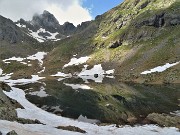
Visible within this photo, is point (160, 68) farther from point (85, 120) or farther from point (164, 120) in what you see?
point (164, 120)

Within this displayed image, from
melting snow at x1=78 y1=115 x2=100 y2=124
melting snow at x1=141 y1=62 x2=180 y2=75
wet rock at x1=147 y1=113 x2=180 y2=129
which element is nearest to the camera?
wet rock at x1=147 y1=113 x2=180 y2=129

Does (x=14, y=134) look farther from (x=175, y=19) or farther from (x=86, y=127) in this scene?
(x=175, y=19)

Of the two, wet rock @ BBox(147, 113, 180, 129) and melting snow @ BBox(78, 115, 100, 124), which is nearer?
wet rock @ BBox(147, 113, 180, 129)

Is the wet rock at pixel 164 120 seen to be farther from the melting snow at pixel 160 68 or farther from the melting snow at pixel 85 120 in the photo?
the melting snow at pixel 160 68

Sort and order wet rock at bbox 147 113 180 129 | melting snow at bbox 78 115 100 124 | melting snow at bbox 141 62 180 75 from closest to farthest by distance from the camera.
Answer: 1. wet rock at bbox 147 113 180 129
2. melting snow at bbox 78 115 100 124
3. melting snow at bbox 141 62 180 75

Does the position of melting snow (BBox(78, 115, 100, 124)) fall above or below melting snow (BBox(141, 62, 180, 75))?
below

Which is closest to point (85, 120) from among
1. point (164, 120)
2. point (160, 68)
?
point (164, 120)

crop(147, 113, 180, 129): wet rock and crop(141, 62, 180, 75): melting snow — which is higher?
crop(141, 62, 180, 75): melting snow

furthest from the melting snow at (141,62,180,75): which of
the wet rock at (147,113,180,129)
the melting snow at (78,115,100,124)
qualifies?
the melting snow at (78,115,100,124)

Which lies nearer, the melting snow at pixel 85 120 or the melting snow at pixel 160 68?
the melting snow at pixel 85 120

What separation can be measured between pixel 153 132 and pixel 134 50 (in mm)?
155312

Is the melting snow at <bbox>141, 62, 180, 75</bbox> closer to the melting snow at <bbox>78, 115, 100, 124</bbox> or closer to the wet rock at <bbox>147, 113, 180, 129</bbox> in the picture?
the wet rock at <bbox>147, 113, 180, 129</bbox>

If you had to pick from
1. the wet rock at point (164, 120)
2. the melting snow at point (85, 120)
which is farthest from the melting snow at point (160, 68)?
the melting snow at point (85, 120)

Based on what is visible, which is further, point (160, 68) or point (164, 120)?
point (160, 68)
